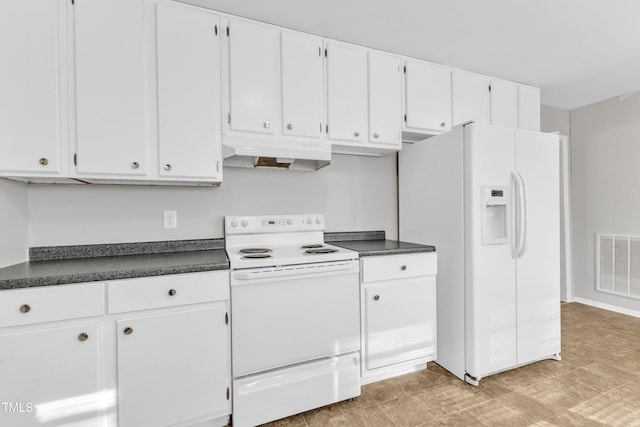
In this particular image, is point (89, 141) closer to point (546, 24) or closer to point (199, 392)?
point (199, 392)

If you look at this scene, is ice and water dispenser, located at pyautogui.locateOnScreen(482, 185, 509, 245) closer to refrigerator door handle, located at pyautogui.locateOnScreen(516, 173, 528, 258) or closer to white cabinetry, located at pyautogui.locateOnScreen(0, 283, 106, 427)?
refrigerator door handle, located at pyautogui.locateOnScreen(516, 173, 528, 258)

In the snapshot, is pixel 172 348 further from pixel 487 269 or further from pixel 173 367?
pixel 487 269

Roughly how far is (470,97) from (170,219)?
106 inches

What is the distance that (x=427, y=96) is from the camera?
2615mm

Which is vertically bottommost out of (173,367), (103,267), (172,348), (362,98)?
(173,367)

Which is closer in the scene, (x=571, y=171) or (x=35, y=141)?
(x=35, y=141)

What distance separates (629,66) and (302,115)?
3.03 m

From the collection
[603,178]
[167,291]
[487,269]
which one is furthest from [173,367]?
[603,178]

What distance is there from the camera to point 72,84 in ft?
5.56

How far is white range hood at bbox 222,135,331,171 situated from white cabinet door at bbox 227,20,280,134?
A: 8 cm

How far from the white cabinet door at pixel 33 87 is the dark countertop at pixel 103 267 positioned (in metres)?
0.52

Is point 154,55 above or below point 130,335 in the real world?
above

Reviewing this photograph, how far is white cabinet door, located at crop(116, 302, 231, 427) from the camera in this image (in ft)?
5.06

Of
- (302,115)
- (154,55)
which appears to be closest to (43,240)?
(154,55)
